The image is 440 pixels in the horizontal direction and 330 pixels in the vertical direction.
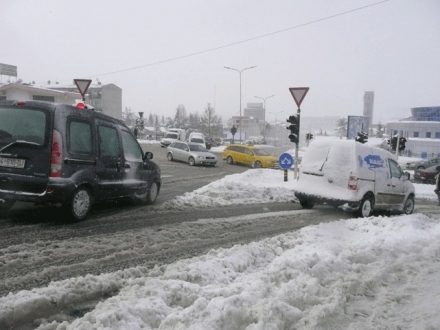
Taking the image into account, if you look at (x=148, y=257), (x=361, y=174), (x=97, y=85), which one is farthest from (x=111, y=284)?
(x=97, y=85)

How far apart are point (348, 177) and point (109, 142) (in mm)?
5713

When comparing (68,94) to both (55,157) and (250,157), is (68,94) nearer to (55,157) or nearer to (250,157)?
(250,157)

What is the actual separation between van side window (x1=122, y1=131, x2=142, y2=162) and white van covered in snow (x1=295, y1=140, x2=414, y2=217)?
4.35 m

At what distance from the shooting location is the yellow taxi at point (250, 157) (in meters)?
31.4

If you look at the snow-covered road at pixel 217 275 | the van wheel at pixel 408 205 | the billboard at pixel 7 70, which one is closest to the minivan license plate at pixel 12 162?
the snow-covered road at pixel 217 275

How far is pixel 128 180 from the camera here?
8.73m

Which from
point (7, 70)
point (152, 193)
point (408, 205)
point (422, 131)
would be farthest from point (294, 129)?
point (422, 131)

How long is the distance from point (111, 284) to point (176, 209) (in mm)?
4905

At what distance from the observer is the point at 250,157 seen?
31.7m

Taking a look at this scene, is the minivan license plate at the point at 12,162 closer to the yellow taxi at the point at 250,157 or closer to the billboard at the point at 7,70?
the yellow taxi at the point at 250,157

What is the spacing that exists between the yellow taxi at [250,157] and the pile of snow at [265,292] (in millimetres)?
24722

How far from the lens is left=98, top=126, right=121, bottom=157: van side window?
7.83 metres

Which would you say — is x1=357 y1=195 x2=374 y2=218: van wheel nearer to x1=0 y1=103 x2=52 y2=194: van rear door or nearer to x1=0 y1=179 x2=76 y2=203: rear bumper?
x1=0 y1=179 x2=76 y2=203: rear bumper

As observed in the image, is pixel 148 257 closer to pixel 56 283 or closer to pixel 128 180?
pixel 56 283
